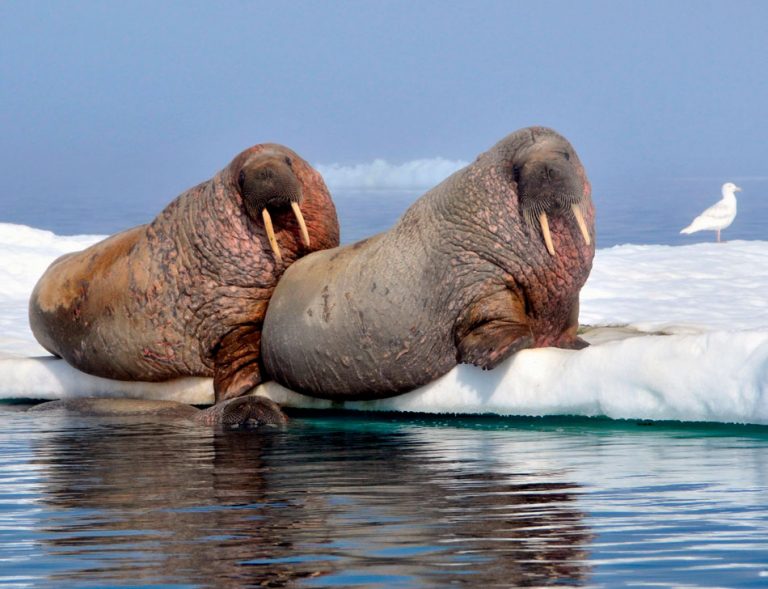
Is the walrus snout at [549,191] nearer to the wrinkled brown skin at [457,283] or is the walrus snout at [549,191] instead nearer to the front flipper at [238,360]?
the wrinkled brown skin at [457,283]

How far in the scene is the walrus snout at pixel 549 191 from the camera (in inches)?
325

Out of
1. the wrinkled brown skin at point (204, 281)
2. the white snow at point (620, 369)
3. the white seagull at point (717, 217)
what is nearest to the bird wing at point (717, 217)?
the white seagull at point (717, 217)

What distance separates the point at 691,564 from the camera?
407cm

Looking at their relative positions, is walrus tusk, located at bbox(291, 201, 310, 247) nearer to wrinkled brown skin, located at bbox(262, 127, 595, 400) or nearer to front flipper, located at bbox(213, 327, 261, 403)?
wrinkled brown skin, located at bbox(262, 127, 595, 400)

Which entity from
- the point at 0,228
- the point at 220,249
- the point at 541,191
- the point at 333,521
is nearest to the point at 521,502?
the point at 333,521

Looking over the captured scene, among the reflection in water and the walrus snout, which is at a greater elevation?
the walrus snout

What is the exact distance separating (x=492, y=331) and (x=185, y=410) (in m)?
2.13

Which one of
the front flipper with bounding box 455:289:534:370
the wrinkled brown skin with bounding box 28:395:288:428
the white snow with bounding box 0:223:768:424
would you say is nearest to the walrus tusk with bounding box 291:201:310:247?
the white snow with bounding box 0:223:768:424

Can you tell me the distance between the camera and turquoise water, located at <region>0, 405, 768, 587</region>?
13.4ft

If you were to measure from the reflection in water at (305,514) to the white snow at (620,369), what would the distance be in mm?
725

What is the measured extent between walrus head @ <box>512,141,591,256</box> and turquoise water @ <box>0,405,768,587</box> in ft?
3.80

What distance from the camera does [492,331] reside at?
8.17 meters

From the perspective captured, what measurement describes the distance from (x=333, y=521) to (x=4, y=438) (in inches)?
139

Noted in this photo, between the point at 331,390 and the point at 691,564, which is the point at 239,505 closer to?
the point at 691,564
